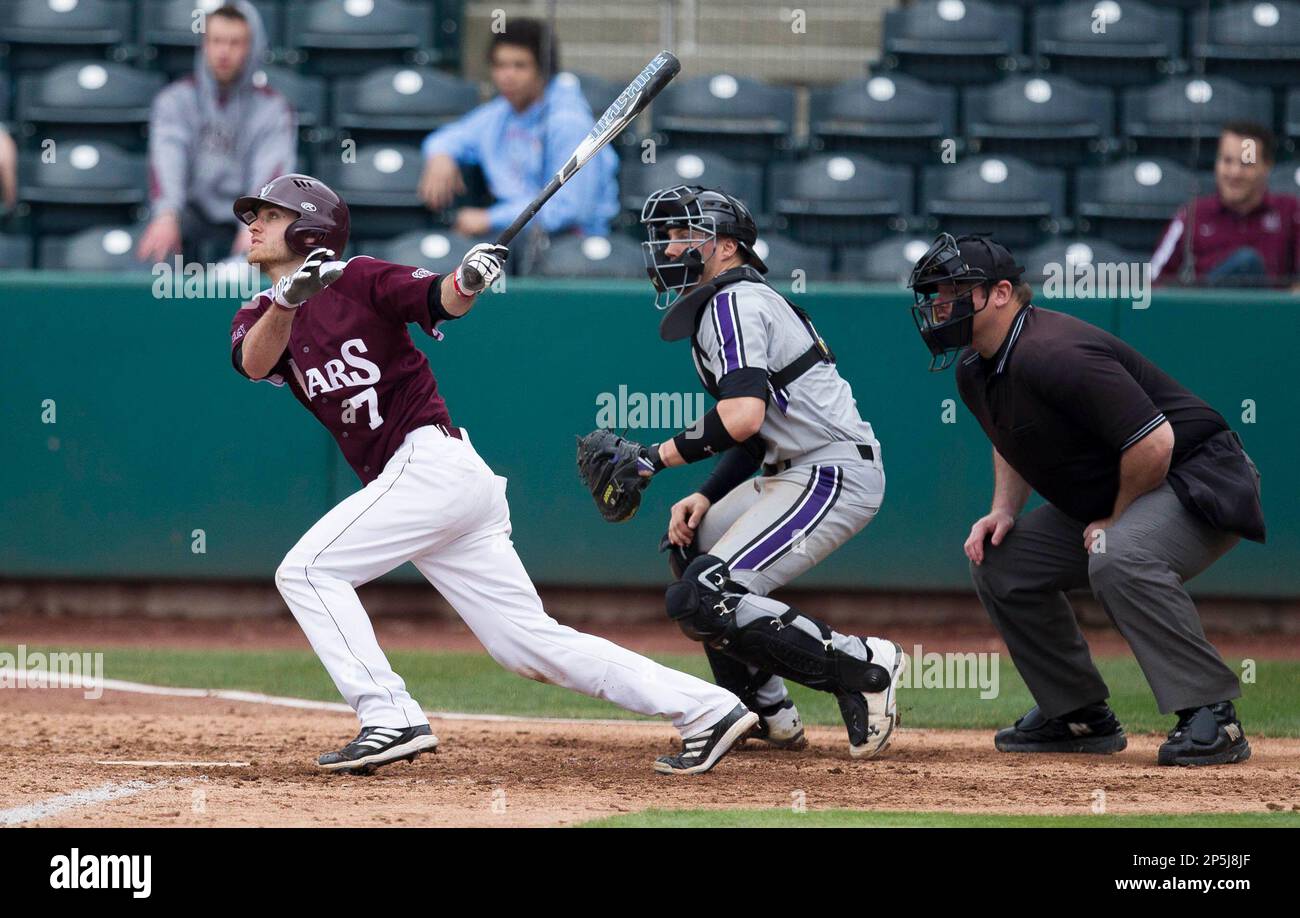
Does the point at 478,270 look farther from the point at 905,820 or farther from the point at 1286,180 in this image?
the point at 1286,180

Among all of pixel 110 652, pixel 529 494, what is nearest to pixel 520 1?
pixel 529 494

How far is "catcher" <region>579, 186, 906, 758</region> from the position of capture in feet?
15.8

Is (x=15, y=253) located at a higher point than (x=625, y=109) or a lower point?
higher

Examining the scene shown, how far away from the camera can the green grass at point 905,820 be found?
3998mm

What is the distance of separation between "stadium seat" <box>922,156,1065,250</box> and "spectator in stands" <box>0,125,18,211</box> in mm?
5175

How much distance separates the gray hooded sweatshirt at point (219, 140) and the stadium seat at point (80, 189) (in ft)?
2.13

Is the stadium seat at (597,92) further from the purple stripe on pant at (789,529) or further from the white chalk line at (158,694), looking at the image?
the purple stripe on pant at (789,529)

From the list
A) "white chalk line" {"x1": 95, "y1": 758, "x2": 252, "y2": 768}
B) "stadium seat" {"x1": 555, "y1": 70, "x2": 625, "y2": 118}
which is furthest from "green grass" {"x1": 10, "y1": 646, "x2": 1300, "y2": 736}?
"stadium seat" {"x1": 555, "y1": 70, "x2": 625, "y2": 118}

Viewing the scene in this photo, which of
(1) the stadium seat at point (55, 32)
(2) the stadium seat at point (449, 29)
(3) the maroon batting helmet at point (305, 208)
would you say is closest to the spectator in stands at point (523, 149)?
(2) the stadium seat at point (449, 29)

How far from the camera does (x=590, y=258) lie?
8297mm

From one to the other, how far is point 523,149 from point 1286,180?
432cm

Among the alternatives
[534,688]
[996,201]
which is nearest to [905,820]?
[534,688]

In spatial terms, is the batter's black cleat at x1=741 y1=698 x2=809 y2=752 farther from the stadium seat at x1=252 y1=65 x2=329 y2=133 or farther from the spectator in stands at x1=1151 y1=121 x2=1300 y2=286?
the stadium seat at x1=252 y1=65 x2=329 y2=133

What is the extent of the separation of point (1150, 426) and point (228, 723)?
340cm
